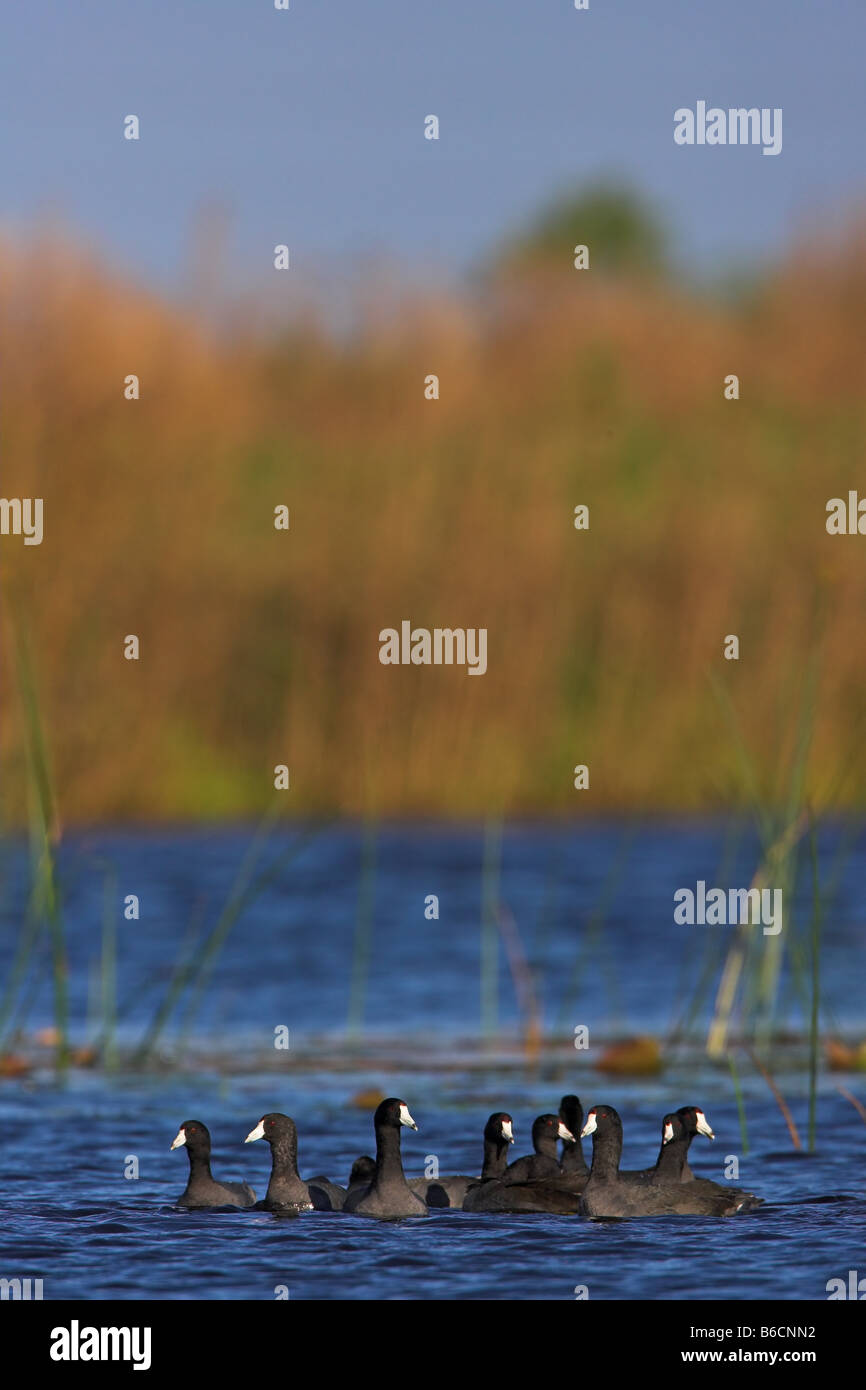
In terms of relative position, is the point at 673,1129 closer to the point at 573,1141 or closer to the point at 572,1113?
the point at 573,1141

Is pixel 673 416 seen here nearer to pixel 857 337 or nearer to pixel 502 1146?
pixel 857 337

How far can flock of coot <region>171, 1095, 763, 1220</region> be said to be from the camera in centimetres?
766

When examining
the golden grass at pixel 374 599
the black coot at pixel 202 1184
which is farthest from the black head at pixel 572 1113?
the golden grass at pixel 374 599

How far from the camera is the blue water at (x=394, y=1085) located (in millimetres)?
7066

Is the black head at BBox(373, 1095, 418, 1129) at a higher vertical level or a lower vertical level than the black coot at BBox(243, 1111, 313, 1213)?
higher

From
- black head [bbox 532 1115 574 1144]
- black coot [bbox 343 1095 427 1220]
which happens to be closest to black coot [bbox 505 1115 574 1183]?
black head [bbox 532 1115 574 1144]

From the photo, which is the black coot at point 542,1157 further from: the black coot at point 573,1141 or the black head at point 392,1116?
the black head at point 392,1116

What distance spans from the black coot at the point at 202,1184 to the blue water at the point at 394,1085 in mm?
118

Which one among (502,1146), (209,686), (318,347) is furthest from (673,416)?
(502,1146)

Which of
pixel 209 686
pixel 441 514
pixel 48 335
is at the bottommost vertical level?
pixel 209 686

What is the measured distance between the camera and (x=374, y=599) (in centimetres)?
1909

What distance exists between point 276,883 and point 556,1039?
22.4 ft

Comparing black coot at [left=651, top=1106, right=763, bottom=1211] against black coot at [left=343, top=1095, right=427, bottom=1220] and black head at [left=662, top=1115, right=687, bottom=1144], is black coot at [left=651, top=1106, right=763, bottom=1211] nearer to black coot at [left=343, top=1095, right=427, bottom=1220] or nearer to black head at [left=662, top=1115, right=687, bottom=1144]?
black head at [left=662, top=1115, right=687, bottom=1144]

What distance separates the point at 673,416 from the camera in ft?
78.3
